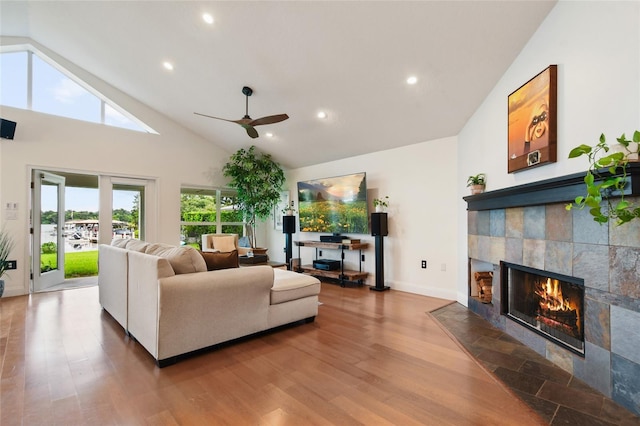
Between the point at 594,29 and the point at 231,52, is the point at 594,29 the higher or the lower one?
the lower one

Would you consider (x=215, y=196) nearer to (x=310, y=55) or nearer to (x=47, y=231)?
(x=47, y=231)

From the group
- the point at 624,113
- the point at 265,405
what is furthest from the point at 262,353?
the point at 624,113

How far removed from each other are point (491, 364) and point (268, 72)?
13.1 ft

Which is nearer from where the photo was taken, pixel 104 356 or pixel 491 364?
pixel 491 364

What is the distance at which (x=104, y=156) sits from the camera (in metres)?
5.27

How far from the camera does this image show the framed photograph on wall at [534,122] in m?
2.36

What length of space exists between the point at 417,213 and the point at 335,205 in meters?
1.53

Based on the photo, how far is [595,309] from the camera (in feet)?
6.39

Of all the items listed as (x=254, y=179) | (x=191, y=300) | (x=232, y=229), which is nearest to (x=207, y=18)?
(x=191, y=300)

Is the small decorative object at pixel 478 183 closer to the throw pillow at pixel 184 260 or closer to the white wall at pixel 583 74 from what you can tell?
the white wall at pixel 583 74

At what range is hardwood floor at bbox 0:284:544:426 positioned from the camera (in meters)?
1.67

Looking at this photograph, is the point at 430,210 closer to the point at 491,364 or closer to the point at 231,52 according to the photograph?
the point at 491,364

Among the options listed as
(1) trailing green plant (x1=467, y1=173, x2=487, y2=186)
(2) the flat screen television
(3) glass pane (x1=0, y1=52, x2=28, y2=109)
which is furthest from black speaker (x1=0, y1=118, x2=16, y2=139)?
(1) trailing green plant (x1=467, y1=173, x2=487, y2=186)

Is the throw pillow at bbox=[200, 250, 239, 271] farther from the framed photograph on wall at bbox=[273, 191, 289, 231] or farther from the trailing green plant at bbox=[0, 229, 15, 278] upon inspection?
the framed photograph on wall at bbox=[273, 191, 289, 231]
